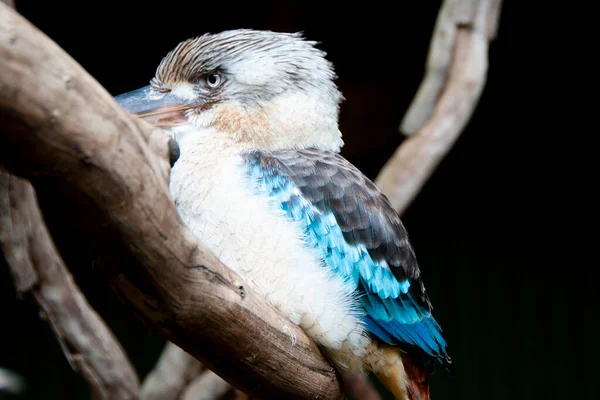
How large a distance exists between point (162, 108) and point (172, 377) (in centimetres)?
125

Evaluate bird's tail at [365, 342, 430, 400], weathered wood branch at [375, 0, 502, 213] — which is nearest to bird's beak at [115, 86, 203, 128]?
bird's tail at [365, 342, 430, 400]

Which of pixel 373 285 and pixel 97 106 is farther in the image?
pixel 373 285

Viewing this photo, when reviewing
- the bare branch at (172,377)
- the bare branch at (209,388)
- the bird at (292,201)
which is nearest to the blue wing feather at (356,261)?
the bird at (292,201)

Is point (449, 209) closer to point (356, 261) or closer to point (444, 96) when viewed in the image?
point (444, 96)

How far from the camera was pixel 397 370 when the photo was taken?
1463 mm

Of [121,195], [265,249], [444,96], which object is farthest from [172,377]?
[121,195]

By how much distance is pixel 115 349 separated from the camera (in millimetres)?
2285

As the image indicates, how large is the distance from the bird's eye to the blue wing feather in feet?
0.76

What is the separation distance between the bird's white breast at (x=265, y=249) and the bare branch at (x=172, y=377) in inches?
45.9

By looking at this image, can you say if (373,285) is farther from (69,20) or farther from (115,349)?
(69,20)

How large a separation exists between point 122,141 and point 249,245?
0.49 m

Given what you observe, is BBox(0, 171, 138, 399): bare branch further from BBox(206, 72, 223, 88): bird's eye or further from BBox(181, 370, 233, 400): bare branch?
BBox(206, 72, 223, 88): bird's eye

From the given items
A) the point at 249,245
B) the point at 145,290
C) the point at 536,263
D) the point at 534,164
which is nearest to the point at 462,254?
the point at 536,263

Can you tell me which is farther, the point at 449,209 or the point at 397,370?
the point at 449,209
